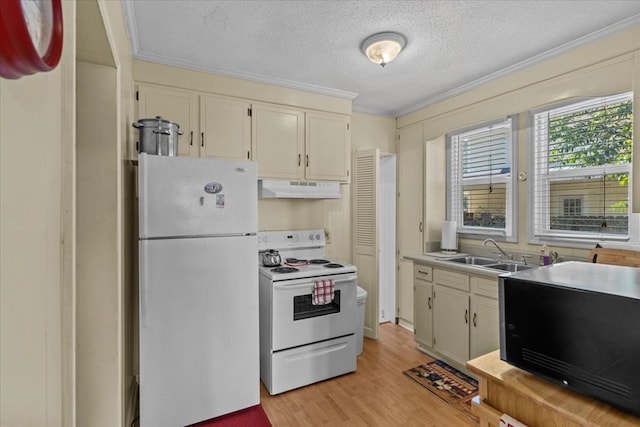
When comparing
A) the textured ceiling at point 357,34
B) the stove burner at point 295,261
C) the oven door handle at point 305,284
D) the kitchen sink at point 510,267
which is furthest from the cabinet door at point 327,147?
the kitchen sink at point 510,267

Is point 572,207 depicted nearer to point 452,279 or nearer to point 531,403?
point 452,279

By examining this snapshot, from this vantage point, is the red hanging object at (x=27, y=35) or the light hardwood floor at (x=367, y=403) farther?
the light hardwood floor at (x=367, y=403)

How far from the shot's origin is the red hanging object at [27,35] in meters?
0.31

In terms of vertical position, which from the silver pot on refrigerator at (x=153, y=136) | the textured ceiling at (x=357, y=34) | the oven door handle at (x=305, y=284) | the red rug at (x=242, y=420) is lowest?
the red rug at (x=242, y=420)

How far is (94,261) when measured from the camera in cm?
147

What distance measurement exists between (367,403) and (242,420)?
890mm

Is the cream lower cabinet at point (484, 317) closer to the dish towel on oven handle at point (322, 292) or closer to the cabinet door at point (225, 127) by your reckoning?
the dish towel on oven handle at point (322, 292)

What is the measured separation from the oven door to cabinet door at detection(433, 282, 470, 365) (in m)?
0.80

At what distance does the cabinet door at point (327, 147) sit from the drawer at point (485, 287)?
1561 millimetres

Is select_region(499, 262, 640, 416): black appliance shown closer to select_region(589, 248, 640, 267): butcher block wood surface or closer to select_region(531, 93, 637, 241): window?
select_region(589, 248, 640, 267): butcher block wood surface

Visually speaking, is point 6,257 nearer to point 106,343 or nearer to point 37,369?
point 37,369

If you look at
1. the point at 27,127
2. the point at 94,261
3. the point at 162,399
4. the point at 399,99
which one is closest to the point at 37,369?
the point at 27,127

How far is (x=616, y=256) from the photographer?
1958 millimetres

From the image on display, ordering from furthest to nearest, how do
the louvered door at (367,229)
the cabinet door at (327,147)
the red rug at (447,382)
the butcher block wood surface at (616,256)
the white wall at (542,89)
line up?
the louvered door at (367,229) → the cabinet door at (327,147) → the red rug at (447,382) → the white wall at (542,89) → the butcher block wood surface at (616,256)
